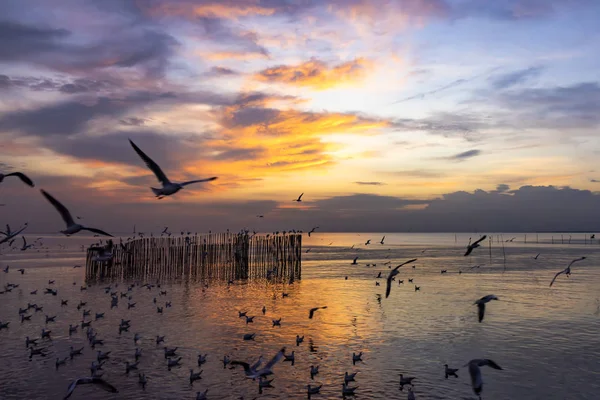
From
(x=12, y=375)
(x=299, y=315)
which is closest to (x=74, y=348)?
(x=12, y=375)

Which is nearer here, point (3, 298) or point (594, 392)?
point (594, 392)

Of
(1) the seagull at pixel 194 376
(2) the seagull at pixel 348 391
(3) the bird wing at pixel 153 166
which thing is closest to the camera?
(3) the bird wing at pixel 153 166

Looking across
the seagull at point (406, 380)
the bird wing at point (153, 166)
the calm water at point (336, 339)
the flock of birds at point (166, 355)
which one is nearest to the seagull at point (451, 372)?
the flock of birds at point (166, 355)

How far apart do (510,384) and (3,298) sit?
29.5 metres

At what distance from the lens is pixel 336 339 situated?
2014 centimetres

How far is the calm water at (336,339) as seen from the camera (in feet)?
49.1

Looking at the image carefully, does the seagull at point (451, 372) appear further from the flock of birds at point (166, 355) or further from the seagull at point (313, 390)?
the seagull at point (313, 390)

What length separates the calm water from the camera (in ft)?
49.1

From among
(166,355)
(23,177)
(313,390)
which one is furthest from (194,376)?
(23,177)

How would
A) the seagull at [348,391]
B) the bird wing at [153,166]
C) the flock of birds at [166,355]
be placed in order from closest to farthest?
the flock of birds at [166,355] → the bird wing at [153,166] → the seagull at [348,391]

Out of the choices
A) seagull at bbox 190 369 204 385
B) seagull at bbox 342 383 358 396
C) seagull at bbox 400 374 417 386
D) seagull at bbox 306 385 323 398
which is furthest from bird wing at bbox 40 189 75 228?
seagull at bbox 400 374 417 386

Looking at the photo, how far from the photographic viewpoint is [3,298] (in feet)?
100

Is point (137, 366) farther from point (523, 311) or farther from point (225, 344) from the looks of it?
point (523, 311)

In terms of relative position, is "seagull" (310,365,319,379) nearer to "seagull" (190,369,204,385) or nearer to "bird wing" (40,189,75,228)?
"seagull" (190,369,204,385)
